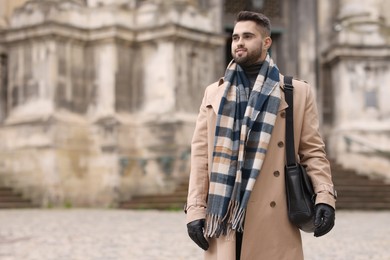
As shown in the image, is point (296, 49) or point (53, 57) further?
point (296, 49)

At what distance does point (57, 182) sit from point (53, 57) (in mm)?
2696

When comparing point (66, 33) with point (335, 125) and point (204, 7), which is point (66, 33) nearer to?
point (204, 7)

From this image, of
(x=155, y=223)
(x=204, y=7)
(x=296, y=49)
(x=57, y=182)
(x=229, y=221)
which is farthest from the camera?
(x=296, y=49)

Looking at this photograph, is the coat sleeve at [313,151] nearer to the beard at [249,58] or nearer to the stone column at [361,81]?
the beard at [249,58]

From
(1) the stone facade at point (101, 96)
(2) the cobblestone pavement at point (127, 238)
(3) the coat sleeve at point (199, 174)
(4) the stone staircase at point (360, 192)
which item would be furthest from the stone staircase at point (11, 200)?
(3) the coat sleeve at point (199, 174)

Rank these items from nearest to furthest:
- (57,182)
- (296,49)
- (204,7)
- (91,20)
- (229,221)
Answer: (229,221) → (57,182) → (91,20) → (204,7) → (296,49)

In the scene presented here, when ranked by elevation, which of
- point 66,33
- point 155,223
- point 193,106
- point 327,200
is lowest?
point 155,223

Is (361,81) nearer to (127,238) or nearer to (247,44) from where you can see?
(127,238)

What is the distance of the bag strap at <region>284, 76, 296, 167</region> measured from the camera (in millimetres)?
3932

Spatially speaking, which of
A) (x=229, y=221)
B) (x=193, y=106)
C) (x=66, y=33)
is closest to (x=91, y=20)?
(x=66, y=33)

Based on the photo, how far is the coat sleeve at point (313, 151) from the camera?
3.96m

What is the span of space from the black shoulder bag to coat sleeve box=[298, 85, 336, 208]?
0.20 feet

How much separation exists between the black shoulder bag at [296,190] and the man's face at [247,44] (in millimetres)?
278

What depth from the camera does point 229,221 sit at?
378 centimetres
